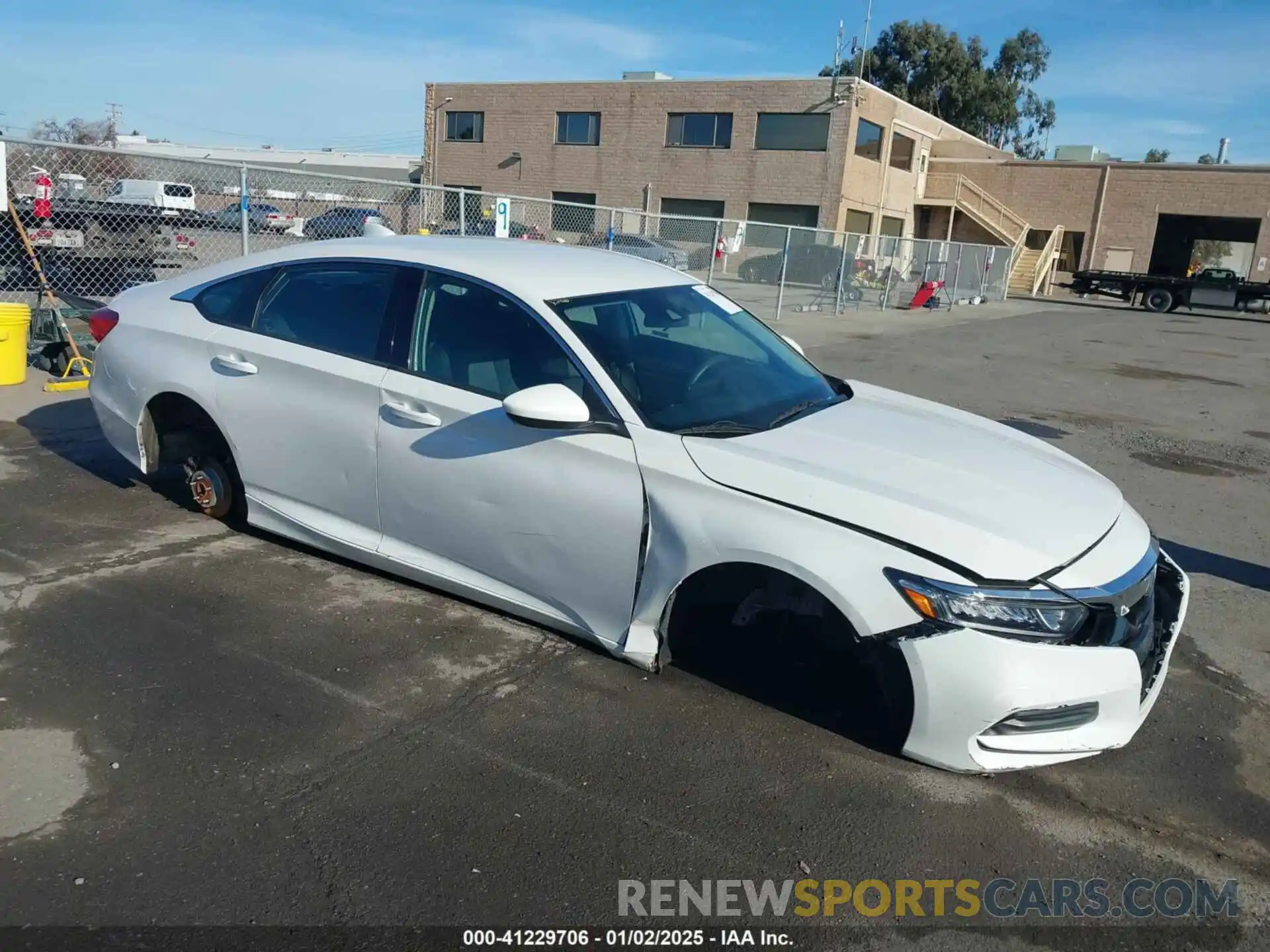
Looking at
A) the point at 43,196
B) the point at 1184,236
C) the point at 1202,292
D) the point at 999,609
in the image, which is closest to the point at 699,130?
the point at 1202,292

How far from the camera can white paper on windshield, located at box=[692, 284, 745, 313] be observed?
5.03m

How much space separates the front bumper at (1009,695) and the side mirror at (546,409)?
1.42 meters

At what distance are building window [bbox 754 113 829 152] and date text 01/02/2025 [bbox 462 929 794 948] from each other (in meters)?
38.2

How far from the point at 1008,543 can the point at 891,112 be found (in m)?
41.3

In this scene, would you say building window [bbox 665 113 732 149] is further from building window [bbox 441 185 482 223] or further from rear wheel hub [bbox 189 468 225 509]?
rear wheel hub [bbox 189 468 225 509]

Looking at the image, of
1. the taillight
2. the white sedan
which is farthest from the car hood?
the taillight

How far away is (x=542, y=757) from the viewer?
3.43m

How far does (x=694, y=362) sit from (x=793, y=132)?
3685 cm

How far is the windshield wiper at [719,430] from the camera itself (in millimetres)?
3789

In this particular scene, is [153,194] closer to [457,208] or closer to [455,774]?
[457,208]

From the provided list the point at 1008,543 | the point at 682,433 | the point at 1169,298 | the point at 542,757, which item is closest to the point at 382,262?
the point at 682,433

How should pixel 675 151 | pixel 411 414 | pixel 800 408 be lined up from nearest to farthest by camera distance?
pixel 411 414 → pixel 800 408 → pixel 675 151

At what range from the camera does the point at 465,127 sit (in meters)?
45.5

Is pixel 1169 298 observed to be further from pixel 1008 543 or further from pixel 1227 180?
pixel 1008 543
